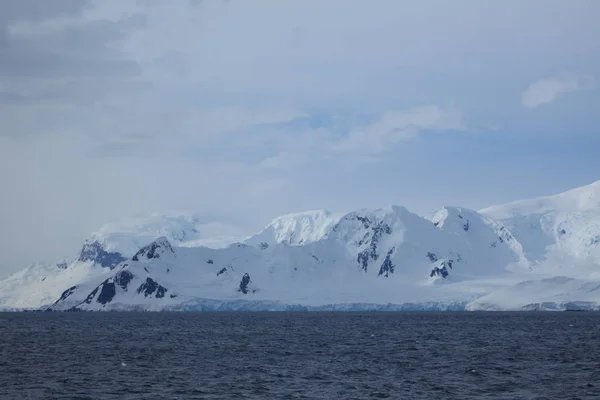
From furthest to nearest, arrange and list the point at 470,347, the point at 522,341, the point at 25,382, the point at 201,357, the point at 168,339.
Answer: the point at 168,339 → the point at 522,341 → the point at 470,347 → the point at 201,357 → the point at 25,382

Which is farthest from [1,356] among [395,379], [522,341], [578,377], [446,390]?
[522,341]

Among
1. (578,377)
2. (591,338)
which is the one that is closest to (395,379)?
(578,377)

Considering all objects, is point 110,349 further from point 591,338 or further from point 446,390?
point 591,338

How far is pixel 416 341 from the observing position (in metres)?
139

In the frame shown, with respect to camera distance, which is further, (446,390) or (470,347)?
(470,347)

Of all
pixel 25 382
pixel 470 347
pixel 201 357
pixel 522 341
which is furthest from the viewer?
pixel 522 341

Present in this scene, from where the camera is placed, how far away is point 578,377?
8369 cm

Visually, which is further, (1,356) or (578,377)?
(1,356)

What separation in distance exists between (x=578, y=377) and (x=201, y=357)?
47024 mm

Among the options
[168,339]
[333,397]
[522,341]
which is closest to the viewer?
[333,397]

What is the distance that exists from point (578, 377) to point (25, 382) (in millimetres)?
53604

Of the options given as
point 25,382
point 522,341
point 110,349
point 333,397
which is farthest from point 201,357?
point 522,341

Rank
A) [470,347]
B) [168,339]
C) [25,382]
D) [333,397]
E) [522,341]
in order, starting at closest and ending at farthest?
[333,397], [25,382], [470,347], [522,341], [168,339]

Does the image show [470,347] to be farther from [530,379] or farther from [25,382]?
[25,382]
